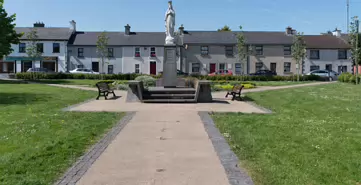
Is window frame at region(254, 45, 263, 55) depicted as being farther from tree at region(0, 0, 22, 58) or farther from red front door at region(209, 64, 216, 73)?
tree at region(0, 0, 22, 58)

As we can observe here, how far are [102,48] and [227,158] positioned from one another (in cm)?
4576

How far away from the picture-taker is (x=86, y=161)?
620cm

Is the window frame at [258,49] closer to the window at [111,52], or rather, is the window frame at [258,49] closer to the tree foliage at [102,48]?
the window at [111,52]

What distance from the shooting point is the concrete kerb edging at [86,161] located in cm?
520

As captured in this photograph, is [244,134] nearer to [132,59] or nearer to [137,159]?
[137,159]

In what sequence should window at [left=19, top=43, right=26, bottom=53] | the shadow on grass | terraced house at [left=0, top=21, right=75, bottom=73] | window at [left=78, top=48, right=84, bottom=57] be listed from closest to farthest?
the shadow on grass
window at [left=78, top=48, right=84, bottom=57]
terraced house at [left=0, top=21, right=75, bottom=73]
window at [left=19, top=43, right=26, bottom=53]

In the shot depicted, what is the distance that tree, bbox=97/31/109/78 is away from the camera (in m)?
50.1

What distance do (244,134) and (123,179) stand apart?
397 cm

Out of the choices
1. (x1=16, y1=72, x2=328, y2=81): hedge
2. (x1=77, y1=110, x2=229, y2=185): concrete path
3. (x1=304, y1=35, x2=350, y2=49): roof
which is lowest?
(x1=77, y1=110, x2=229, y2=185): concrete path

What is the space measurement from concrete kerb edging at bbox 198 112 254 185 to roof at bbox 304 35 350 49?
50178 mm

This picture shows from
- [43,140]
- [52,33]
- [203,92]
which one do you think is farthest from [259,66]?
[43,140]

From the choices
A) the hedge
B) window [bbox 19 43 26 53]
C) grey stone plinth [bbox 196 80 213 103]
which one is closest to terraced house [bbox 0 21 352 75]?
window [bbox 19 43 26 53]

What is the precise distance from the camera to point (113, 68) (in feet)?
184

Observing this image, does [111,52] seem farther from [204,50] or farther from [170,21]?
[170,21]
